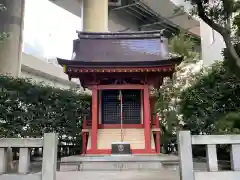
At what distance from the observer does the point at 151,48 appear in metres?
12.9

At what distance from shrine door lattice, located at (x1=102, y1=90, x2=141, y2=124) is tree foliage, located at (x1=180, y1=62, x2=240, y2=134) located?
6.87 feet

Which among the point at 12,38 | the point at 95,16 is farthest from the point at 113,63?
the point at 12,38

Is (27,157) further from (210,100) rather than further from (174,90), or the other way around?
(174,90)

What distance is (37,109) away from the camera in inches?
500

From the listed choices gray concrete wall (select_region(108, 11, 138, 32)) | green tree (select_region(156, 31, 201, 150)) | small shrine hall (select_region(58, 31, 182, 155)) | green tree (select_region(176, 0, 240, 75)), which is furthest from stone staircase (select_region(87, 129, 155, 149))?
gray concrete wall (select_region(108, 11, 138, 32))

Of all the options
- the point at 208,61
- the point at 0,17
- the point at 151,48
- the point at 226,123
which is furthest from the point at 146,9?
the point at 226,123

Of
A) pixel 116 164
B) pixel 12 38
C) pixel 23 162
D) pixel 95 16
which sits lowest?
pixel 116 164

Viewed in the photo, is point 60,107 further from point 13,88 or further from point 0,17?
point 0,17

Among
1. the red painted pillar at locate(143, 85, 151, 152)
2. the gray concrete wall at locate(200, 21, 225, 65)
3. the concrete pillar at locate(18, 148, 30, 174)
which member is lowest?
the concrete pillar at locate(18, 148, 30, 174)

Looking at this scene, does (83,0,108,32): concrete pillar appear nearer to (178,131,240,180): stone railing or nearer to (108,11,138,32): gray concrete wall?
(108,11,138,32): gray concrete wall

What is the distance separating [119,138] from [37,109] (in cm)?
377

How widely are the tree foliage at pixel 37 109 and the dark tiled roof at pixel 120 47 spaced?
2.26m

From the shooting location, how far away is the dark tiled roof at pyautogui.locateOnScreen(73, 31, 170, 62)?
12305 mm

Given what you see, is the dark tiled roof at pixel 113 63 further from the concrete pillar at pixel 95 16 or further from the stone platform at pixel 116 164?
the concrete pillar at pixel 95 16
